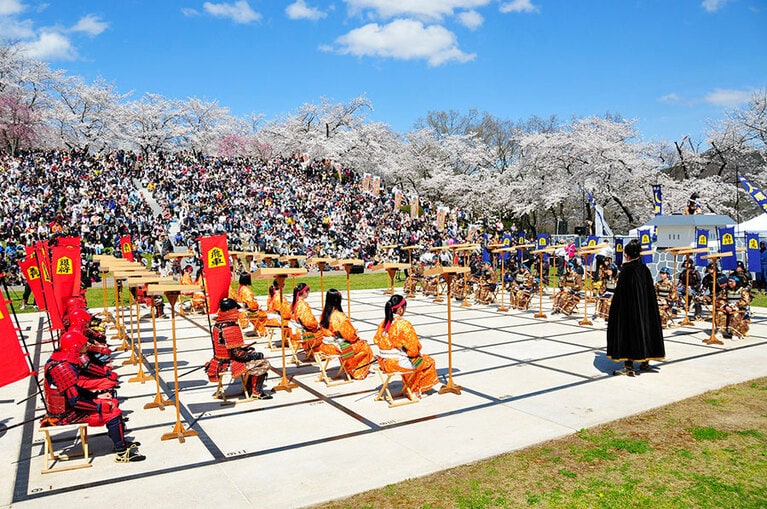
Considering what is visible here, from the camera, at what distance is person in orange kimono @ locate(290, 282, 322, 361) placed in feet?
33.3

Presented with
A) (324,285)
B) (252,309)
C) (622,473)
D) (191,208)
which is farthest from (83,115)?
(622,473)

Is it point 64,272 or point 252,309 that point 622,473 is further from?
point 252,309

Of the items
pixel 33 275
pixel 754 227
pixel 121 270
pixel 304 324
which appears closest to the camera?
pixel 121 270

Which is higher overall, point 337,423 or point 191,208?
point 191,208

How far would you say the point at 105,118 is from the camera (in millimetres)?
56906

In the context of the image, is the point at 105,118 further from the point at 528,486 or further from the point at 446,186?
the point at 528,486

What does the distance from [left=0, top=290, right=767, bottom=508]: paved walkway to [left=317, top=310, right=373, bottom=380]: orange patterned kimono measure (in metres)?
0.25

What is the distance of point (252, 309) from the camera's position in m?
13.3

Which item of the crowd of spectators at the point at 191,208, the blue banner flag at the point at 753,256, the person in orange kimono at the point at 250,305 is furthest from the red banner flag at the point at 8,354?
the crowd of spectators at the point at 191,208

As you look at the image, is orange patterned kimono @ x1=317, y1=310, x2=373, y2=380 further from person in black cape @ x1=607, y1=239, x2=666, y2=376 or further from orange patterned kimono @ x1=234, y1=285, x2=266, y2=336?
orange patterned kimono @ x1=234, y1=285, x2=266, y2=336

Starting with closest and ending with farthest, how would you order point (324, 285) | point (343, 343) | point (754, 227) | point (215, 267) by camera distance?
point (215, 267) < point (343, 343) < point (754, 227) < point (324, 285)

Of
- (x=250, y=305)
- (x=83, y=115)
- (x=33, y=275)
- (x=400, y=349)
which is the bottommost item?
(x=400, y=349)

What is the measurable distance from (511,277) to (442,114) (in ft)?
148

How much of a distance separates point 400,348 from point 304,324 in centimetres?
276
